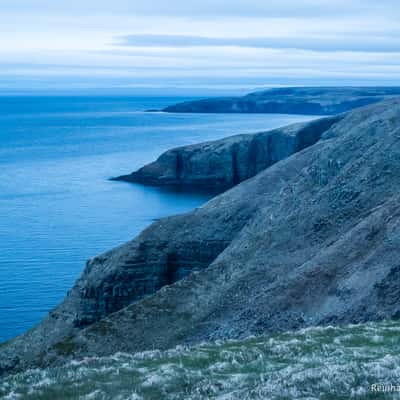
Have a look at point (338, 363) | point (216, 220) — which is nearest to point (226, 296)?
point (216, 220)

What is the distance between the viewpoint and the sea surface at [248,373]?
53.9ft

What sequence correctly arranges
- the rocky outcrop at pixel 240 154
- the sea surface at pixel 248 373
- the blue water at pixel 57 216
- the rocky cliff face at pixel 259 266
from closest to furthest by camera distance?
the sea surface at pixel 248 373 → the rocky cliff face at pixel 259 266 → the blue water at pixel 57 216 → the rocky outcrop at pixel 240 154

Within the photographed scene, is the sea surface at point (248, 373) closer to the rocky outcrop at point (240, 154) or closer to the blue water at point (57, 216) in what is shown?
the blue water at point (57, 216)

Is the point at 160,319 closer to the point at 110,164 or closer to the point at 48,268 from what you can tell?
the point at 48,268

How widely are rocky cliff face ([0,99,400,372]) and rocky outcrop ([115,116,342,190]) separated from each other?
2529 inches

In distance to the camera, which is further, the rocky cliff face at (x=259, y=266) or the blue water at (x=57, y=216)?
the blue water at (x=57, y=216)

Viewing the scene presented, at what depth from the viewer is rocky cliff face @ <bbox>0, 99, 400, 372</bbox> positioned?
1447 inches

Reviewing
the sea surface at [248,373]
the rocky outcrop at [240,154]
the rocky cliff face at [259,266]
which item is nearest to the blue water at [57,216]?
the rocky outcrop at [240,154]

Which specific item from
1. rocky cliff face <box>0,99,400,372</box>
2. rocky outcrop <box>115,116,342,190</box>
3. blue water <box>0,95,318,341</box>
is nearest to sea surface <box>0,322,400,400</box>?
rocky cliff face <box>0,99,400,372</box>

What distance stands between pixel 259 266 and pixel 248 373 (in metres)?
26.7

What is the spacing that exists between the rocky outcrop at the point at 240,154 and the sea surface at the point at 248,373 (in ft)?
362

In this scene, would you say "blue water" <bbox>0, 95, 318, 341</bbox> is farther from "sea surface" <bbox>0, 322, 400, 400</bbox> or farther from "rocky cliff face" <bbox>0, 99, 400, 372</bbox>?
"sea surface" <bbox>0, 322, 400, 400</bbox>

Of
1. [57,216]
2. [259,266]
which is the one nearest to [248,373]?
[259,266]

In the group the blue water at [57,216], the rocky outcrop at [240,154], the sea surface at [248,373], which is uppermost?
the sea surface at [248,373]
